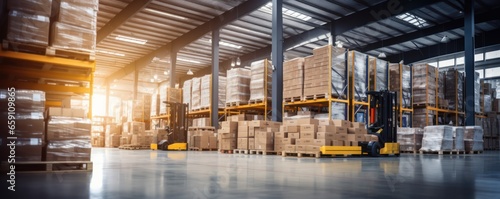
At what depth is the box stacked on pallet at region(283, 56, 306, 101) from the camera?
11.7 m

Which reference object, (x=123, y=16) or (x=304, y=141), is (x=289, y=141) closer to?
(x=304, y=141)

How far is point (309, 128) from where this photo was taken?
9.25 metres

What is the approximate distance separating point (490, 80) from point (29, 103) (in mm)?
20051

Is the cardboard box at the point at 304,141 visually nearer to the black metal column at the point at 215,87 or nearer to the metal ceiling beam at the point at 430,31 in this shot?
the black metal column at the point at 215,87

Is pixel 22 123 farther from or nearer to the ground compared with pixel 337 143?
farther from the ground

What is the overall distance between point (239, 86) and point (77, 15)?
899 centimetres

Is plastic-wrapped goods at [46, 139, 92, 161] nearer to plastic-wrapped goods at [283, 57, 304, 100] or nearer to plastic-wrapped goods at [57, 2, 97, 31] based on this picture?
plastic-wrapped goods at [57, 2, 97, 31]

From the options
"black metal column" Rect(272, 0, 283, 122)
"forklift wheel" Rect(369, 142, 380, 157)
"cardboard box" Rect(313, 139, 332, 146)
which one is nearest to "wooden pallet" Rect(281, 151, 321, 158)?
"cardboard box" Rect(313, 139, 332, 146)

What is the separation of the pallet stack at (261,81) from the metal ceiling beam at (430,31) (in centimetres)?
793

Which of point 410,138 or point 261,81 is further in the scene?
point 261,81

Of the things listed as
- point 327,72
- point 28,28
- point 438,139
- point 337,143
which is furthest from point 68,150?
point 438,139

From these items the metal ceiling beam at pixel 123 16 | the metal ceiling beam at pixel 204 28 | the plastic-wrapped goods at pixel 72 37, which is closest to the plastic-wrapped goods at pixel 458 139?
the metal ceiling beam at pixel 204 28

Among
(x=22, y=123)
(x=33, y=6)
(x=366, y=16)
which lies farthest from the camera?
(x=366, y=16)

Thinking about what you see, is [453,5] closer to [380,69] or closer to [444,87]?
[444,87]
